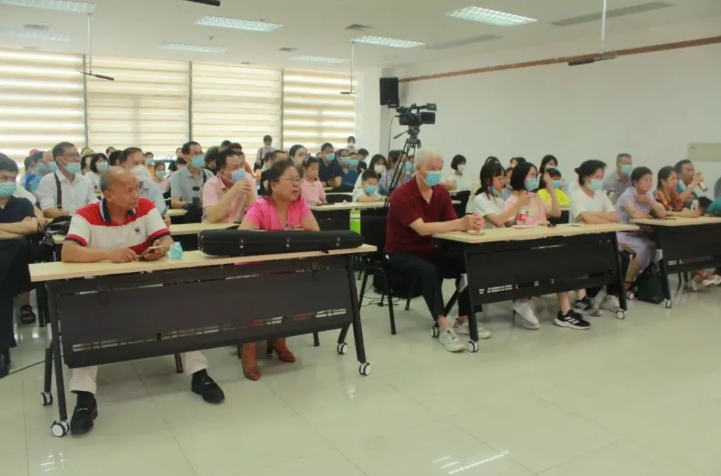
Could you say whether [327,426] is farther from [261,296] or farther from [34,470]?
[34,470]

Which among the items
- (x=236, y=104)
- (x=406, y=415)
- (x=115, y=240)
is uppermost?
(x=236, y=104)

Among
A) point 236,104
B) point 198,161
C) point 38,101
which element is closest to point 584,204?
point 198,161

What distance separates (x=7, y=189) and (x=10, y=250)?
39 cm

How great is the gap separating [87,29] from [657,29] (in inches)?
329

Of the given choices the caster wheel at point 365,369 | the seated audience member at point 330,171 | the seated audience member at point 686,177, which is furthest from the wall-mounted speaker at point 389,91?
the caster wheel at point 365,369

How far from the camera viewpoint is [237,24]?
8.25m

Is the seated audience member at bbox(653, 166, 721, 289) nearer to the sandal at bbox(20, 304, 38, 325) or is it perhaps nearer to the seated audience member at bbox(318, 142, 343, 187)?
the seated audience member at bbox(318, 142, 343, 187)

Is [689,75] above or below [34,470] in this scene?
above

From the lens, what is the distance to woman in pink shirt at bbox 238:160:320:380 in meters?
3.33

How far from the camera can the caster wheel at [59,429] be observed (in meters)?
2.57

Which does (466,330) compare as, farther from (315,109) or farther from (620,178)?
(315,109)

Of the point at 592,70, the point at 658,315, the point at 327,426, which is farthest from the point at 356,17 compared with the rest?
the point at 327,426

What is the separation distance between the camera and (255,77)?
13.0m

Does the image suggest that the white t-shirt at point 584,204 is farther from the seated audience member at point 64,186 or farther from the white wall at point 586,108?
the seated audience member at point 64,186
